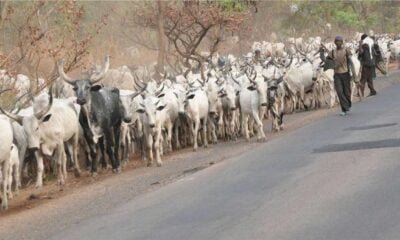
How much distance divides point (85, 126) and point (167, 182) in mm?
3949

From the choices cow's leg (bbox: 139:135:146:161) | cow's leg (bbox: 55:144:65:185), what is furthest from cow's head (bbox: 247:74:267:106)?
cow's leg (bbox: 55:144:65:185)

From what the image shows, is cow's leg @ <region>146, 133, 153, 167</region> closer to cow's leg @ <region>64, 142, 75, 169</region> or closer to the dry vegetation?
cow's leg @ <region>64, 142, 75, 169</region>

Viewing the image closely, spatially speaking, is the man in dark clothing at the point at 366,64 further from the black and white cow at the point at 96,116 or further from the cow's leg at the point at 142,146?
the black and white cow at the point at 96,116

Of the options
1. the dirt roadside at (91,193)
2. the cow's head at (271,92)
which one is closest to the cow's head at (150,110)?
the dirt roadside at (91,193)

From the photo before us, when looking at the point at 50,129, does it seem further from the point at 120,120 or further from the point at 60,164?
the point at 120,120

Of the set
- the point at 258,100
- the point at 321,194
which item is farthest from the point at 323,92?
the point at 321,194

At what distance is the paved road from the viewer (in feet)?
31.7

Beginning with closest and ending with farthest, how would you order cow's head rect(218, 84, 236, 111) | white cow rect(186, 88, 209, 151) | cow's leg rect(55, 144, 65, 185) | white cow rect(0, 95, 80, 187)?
white cow rect(0, 95, 80, 187)
cow's leg rect(55, 144, 65, 185)
white cow rect(186, 88, 209, 151)
cow's head rect(218, 84, 236, 111)

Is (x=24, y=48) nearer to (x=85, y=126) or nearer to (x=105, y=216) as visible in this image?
(x=85, y=126)

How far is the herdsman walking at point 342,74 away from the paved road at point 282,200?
5.40m

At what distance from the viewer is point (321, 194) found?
11.3 m

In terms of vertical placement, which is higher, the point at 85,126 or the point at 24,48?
the point at 24,48

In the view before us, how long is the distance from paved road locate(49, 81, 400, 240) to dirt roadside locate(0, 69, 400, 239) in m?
0.50

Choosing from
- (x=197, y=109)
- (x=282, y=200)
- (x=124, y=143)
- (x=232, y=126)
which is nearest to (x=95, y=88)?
(x=124, y=143)
